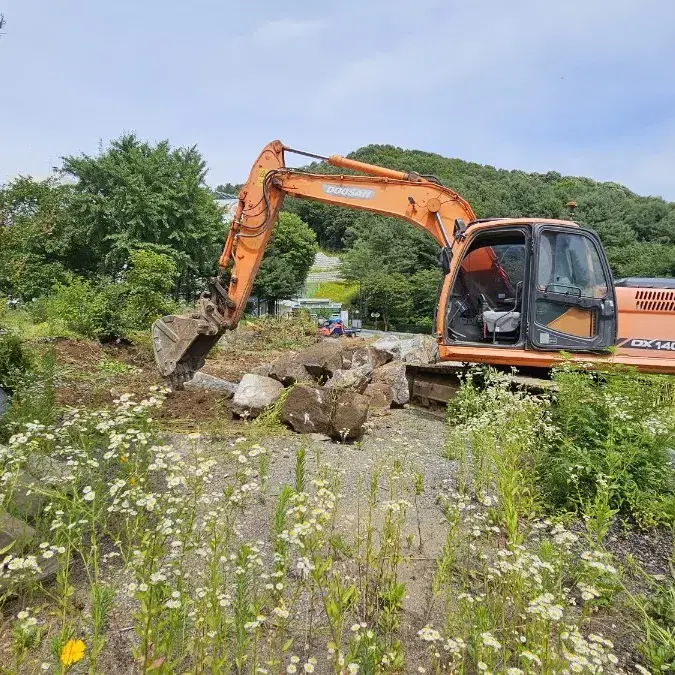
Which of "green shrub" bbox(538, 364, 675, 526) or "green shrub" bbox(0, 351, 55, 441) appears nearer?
"green shrub" bbox(538, 364, 675, 526)

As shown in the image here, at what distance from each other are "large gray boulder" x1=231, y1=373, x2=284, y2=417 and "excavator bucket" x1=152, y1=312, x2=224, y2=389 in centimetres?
109

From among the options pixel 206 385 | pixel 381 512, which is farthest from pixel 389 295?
pixel 381 512

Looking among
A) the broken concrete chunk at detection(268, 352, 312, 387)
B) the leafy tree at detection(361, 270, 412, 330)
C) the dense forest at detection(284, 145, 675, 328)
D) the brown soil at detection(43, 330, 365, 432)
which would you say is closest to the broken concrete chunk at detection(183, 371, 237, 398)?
the brown soil at detection(43, 330, 365, 432)

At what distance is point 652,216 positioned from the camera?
40.5 meters

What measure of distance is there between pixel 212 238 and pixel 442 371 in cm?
2299

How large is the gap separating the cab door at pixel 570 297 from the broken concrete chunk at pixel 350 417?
215 cm

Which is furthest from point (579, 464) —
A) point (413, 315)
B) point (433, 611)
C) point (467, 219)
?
point (413, 315)

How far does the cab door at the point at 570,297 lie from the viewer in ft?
18.6

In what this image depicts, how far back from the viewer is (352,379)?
Result: 6238 millimetres

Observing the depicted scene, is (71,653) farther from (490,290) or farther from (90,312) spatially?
(90,312)

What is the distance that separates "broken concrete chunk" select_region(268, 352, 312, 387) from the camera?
6.63 metres

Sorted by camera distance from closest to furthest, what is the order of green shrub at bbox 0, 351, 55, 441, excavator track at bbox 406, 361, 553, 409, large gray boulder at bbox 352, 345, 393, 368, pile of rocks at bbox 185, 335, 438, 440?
green shrub at bbox 0, 351, 55, 441, pile of rocks at bbox 185, 335, 438, 440, excavator track at bbox 406, 361, 553, 409, large gray boulder at bbox 352, 345, 393, 368

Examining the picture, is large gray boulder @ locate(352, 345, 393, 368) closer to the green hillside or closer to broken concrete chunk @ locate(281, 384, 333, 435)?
broken concrete chunk @ locate(281, 384, 333, 435)

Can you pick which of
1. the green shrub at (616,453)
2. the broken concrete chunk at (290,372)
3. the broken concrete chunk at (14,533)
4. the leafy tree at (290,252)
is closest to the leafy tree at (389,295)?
the leafy tree at (290,252)
